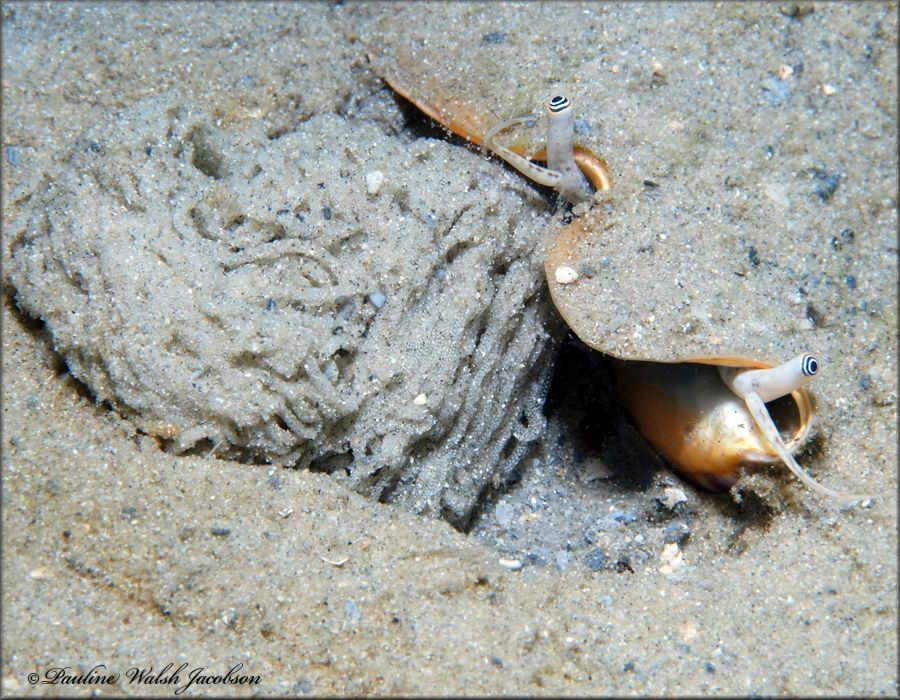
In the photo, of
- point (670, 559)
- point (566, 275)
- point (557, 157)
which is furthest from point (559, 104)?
point (670, 559)

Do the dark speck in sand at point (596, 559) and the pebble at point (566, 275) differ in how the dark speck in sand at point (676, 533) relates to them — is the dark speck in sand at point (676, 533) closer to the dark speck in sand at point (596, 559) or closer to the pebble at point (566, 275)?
the dark speck in sand at point (596, 559)

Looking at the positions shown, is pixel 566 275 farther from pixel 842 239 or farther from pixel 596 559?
pixel 842 239

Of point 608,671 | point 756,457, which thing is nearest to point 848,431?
point 756,457

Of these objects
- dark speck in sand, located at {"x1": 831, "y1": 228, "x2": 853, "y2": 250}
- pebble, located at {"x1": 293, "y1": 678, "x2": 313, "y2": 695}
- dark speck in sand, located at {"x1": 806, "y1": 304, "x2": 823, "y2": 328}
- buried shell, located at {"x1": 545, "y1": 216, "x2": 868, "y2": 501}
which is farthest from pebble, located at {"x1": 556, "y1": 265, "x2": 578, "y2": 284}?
pebble, located at {"x1": 293, "y1": 678, "x2": 313, "y2": 695}

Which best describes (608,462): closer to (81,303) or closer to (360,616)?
(360,616)

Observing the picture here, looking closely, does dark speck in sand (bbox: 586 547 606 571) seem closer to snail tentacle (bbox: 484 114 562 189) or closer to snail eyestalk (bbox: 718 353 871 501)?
snail eyestalk (bbox: 718 353 871 501)
